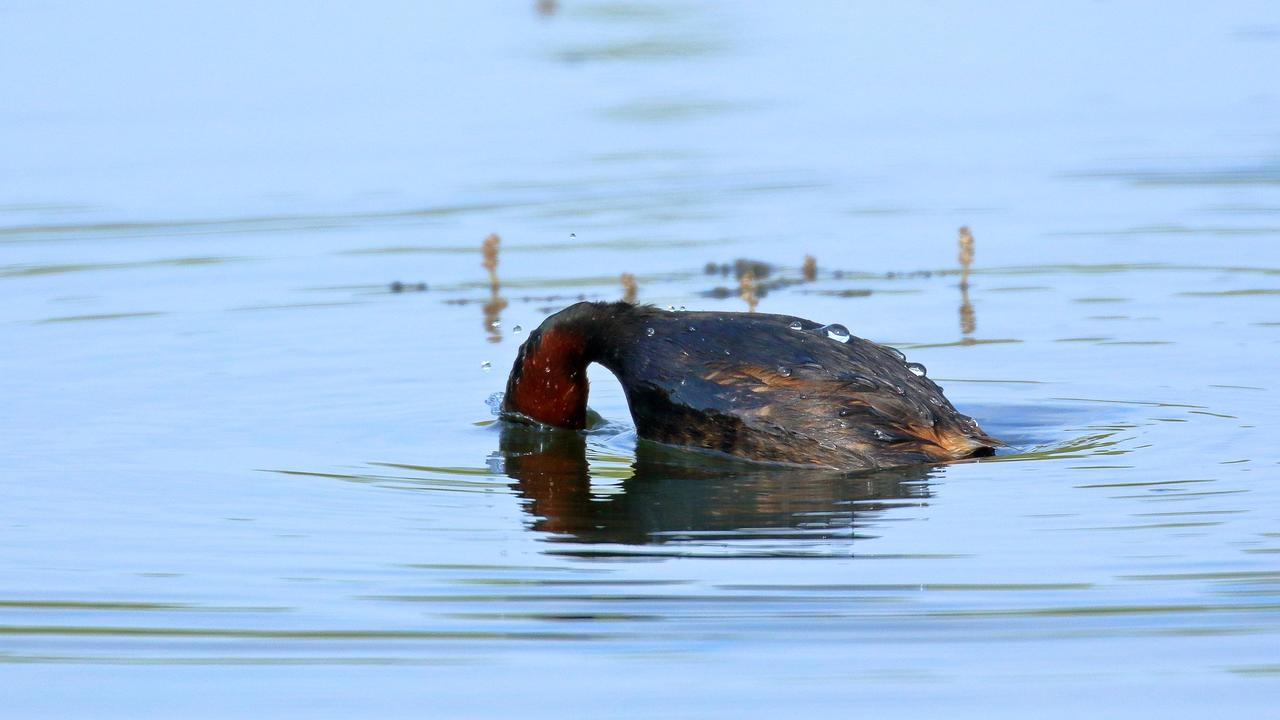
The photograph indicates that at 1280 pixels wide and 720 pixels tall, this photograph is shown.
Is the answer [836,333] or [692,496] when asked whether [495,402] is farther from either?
[692,496]

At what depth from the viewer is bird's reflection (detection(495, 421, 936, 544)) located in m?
7.80

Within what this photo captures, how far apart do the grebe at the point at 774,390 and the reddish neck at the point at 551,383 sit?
220 millimetres

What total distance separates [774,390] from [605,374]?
287 cm

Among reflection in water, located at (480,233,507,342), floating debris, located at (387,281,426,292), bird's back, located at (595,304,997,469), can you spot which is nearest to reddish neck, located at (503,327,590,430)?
bird's back, located at (595,304,997,469)

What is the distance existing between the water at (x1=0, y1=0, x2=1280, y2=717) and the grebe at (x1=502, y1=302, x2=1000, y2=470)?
195mm

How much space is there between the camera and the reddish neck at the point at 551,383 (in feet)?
32.7

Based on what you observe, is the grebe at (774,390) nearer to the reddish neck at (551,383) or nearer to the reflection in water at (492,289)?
the reddish neck at (551,383)

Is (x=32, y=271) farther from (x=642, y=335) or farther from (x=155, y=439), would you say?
(x=642, y=335)

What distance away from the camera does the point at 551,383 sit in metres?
10.0

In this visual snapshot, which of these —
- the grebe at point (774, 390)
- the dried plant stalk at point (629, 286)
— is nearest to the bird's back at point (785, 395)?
the grebe at point (774, 390)

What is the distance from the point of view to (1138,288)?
13.0 meters

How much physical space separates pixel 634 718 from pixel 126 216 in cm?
1166

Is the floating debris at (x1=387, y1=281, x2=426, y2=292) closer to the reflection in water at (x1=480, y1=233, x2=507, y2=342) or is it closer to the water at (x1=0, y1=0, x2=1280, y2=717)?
the water at (x1=0, y1=0, x2=1280, y2=717)

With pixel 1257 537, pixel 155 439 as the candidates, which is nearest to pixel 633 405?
pixel 155 439
